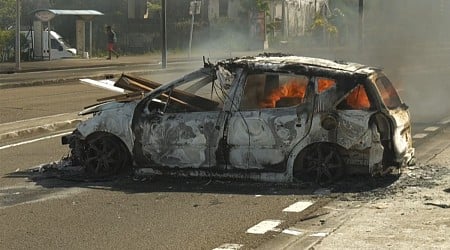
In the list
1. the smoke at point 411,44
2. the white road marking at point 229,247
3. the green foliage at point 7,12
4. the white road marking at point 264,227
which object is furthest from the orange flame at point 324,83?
the green foliage at point 7,12

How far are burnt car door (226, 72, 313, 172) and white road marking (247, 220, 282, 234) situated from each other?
5.41 ft

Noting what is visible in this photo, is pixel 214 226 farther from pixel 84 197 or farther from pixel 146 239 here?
pixel 84 197

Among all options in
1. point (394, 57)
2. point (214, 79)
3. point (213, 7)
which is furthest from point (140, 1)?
point (214, 79)

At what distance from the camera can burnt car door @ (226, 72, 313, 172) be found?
852cm

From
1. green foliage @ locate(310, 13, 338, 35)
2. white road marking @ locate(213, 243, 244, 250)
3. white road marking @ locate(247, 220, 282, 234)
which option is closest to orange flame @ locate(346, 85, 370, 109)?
white road marking @ locate(247, 220, 282, 234)

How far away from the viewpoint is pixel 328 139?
843 cm

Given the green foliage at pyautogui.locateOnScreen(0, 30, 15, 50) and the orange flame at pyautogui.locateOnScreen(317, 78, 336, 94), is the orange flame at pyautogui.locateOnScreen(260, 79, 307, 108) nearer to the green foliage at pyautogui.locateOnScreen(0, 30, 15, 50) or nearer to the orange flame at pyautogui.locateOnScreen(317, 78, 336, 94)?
the orange flame at pyautogui.locateOnScreen(317, 78, 336, 94)

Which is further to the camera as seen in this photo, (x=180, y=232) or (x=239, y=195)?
(x=239, y=195)

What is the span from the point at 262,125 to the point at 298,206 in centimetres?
129

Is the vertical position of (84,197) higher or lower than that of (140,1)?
lower

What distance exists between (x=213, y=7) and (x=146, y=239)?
50979 millimetres

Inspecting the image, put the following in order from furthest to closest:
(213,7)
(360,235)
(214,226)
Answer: (213,7) → (214,226) → (360,235)

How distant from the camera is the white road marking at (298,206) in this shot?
7.42 meters

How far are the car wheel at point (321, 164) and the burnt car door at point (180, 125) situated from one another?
0.98m
